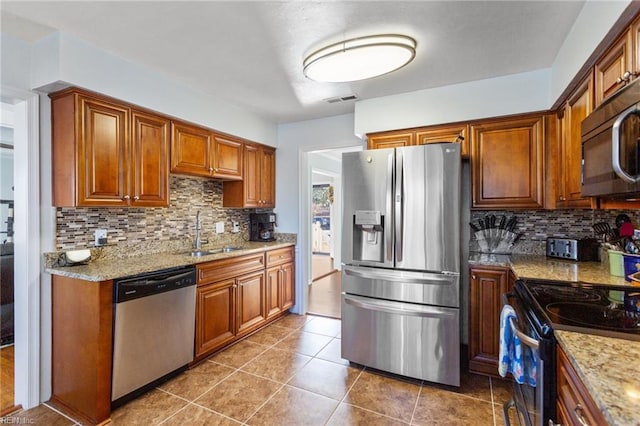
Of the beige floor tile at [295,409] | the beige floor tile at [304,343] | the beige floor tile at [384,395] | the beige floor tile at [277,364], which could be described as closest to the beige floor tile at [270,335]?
the beige floor tile at [304,343]

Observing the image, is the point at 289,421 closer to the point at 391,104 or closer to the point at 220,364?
the point at 220,364

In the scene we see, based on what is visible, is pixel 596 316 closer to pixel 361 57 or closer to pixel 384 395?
pixel 384 395

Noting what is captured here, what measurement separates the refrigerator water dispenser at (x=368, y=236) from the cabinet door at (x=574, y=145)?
1.29 m

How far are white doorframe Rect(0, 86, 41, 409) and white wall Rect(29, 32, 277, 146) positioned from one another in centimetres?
27

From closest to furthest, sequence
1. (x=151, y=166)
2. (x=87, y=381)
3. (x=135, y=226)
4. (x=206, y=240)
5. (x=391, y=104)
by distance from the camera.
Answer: (x=87, y=381) → (x=151, y=166) → (x=135, y=226) → (x=391, y=104) → (x=206, y=240)

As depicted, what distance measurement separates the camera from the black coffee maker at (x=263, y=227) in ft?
13.3

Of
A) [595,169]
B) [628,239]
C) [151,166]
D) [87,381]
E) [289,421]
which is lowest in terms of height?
[289,421]

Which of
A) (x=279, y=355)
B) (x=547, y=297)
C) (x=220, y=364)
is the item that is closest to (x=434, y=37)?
(x=547, y=297)

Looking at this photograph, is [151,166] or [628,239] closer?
[628,239]

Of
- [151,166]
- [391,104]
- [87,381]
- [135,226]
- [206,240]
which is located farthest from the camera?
[206,240]

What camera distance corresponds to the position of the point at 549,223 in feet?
9.03

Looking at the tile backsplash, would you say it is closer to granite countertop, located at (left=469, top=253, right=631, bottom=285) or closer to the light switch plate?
the light switch plate

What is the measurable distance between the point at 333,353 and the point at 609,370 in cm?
237

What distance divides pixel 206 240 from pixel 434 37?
9.49 feet
